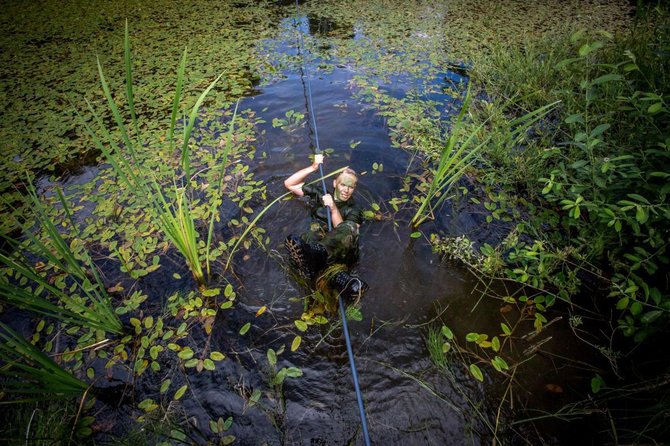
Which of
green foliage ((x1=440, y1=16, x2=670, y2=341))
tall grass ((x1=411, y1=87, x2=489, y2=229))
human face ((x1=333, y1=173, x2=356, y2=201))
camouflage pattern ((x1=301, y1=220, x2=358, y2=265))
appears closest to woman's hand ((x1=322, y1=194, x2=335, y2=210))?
human face ((x1=333, y1=173, x2=356, y2=201))

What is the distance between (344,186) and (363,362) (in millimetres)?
1570

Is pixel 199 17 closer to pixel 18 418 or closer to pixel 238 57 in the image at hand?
pixel 238 57

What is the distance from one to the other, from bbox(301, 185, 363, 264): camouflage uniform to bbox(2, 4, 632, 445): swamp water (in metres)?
0.17

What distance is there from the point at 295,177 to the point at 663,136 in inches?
113

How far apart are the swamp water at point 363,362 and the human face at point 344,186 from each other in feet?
1.37

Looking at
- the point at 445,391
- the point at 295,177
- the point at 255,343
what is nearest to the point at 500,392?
the point at 445,391

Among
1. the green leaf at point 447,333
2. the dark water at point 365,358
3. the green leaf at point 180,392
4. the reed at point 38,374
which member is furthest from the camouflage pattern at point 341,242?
the reed at point 38,374

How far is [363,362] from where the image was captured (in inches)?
81.4

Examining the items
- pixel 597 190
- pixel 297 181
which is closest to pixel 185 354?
pixel 297 181

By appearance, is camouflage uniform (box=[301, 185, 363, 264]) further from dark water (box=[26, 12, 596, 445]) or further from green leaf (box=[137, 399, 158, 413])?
green leaf (box=[137, 399, 158, 413])

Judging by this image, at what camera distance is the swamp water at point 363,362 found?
5.88ft

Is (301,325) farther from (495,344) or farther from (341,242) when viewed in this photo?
(495,344)

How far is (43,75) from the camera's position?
207 inches

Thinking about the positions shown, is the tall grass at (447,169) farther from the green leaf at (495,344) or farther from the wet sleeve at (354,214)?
the green leaf at (495,344)
